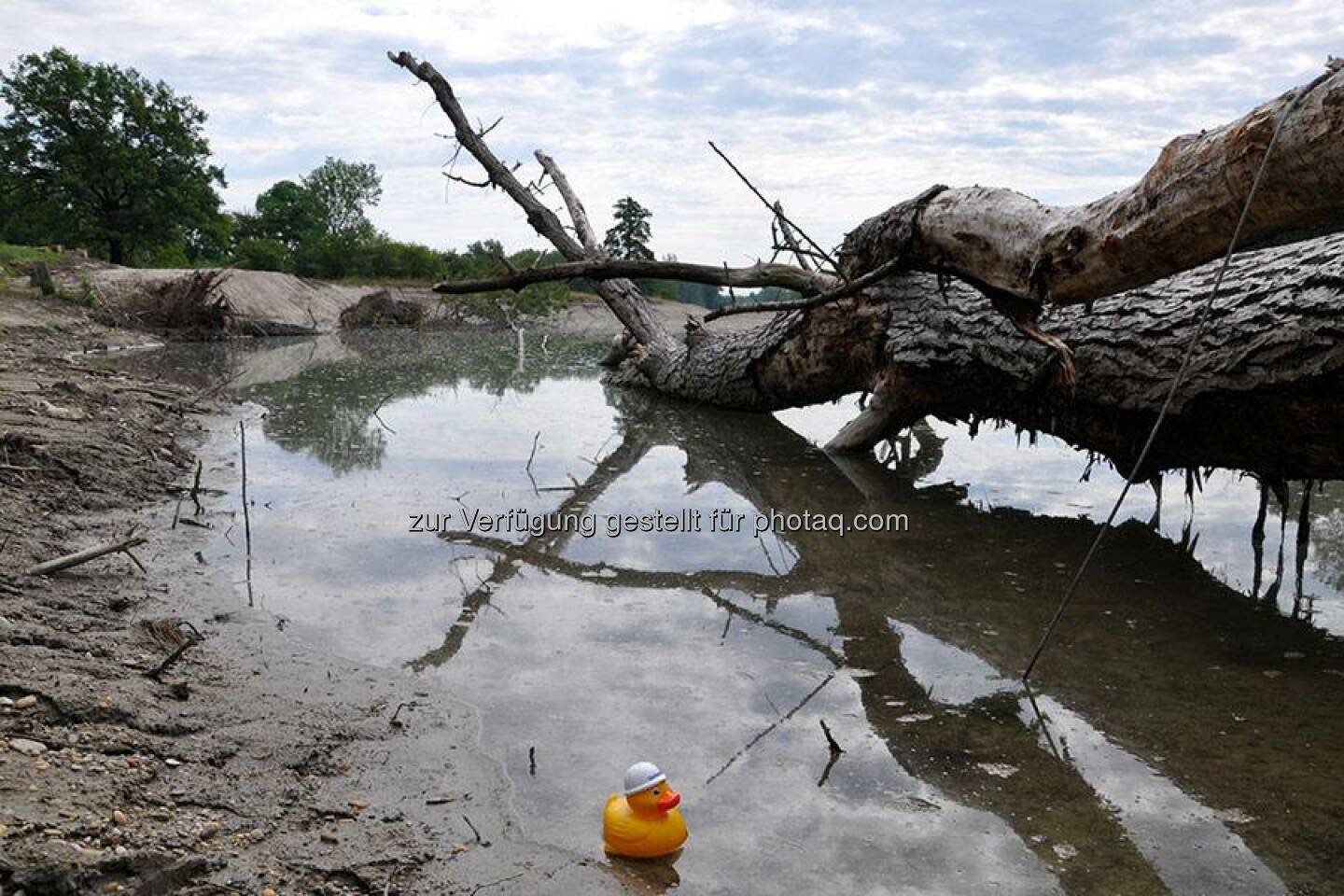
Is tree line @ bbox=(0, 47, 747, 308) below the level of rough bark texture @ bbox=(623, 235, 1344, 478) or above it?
above

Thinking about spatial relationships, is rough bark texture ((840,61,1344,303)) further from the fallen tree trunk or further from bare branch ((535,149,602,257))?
bare branch ((535,149,602,257))

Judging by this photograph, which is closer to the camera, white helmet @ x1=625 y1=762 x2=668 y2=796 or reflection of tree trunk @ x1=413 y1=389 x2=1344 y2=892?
white helmet @ x1=625 y1=762 x2=668 y2=796

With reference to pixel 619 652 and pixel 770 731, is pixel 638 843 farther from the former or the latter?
pixel 619 652

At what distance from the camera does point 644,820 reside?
2.54 m

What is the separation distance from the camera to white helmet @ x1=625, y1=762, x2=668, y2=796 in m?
2.53

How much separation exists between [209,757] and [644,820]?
1257 mm

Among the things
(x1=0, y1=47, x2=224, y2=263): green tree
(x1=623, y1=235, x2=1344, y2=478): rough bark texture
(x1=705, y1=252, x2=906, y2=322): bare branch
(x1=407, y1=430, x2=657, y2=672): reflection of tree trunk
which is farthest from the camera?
(x1=0, y1=47, x2=224, y2=263): green tree

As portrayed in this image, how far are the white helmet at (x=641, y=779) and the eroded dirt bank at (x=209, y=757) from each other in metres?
0.22

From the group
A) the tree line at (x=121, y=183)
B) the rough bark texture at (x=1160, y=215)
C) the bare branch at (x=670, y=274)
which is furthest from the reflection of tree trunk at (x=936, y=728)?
the tree line at (x=121, y=183)

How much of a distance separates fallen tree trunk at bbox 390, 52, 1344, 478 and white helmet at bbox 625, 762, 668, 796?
313 cm

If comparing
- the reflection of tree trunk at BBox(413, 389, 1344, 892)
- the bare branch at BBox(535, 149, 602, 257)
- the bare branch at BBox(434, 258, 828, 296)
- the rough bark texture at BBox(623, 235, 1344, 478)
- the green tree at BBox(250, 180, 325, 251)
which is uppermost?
the green tree at BBox(250, 180, 325, 251)

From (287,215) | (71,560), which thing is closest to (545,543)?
(71,560)

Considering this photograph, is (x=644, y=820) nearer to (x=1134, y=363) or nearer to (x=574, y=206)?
(x=1134, y=363)

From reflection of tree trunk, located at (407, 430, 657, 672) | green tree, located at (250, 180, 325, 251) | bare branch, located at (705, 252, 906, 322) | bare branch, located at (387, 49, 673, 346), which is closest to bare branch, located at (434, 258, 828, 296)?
bare branch, located at (705, 252, 906, 322)
